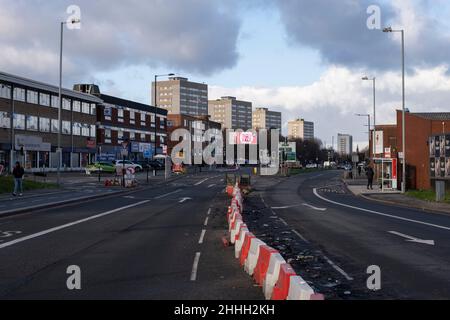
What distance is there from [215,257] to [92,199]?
20982 mm

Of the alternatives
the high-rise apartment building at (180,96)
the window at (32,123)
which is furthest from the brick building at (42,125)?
the high-rise apartment building at (180,96)

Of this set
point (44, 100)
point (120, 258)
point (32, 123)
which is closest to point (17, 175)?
point (120, 258)

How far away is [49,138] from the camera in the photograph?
69.9 m

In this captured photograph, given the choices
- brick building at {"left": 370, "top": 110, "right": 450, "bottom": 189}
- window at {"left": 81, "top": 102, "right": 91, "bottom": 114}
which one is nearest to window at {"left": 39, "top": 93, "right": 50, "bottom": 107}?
window at {"left": 81, "top": 102, "right": 91, "bottom": 114}

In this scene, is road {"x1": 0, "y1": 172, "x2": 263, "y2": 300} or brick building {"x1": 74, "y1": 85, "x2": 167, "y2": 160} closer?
road {"x1": 0, "y1": 172, "x2": 263, "y2": 300}

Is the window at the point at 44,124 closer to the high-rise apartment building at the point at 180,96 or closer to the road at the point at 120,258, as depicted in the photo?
the road at the point at 120,258

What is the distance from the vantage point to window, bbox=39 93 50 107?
68.1m

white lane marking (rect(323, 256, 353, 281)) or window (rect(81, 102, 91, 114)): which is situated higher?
window (rect(81, 102, 91, 114))

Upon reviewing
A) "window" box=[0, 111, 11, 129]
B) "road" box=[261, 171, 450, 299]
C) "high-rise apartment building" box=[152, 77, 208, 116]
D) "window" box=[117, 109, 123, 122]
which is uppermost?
"high-rise apartment building" box=[152, 77, 208, 116]

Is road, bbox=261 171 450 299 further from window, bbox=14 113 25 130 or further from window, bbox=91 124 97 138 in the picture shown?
window, bbox=91 124 97 138

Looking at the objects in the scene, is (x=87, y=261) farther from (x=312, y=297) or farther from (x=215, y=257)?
(x=312, y=297)

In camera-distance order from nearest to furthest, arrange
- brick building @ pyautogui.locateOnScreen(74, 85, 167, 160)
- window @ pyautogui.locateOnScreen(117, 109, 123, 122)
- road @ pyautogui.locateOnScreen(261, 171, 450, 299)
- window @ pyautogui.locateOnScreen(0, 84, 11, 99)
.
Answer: road @ pyautogui.locateOnScreen(261, 171, 450, 299) → window @ pyautogui.locateOnScreen(0, 84, 11, 99) → brick building @ pyautogui.locateOnScreen(74, 85, 167, 160) → window @ pyautogui.locateOnScreen(117, 109, 123, 122)

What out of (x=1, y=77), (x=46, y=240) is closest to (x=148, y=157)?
(x=1, y=77)

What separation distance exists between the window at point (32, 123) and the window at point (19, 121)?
1148 millimetres
